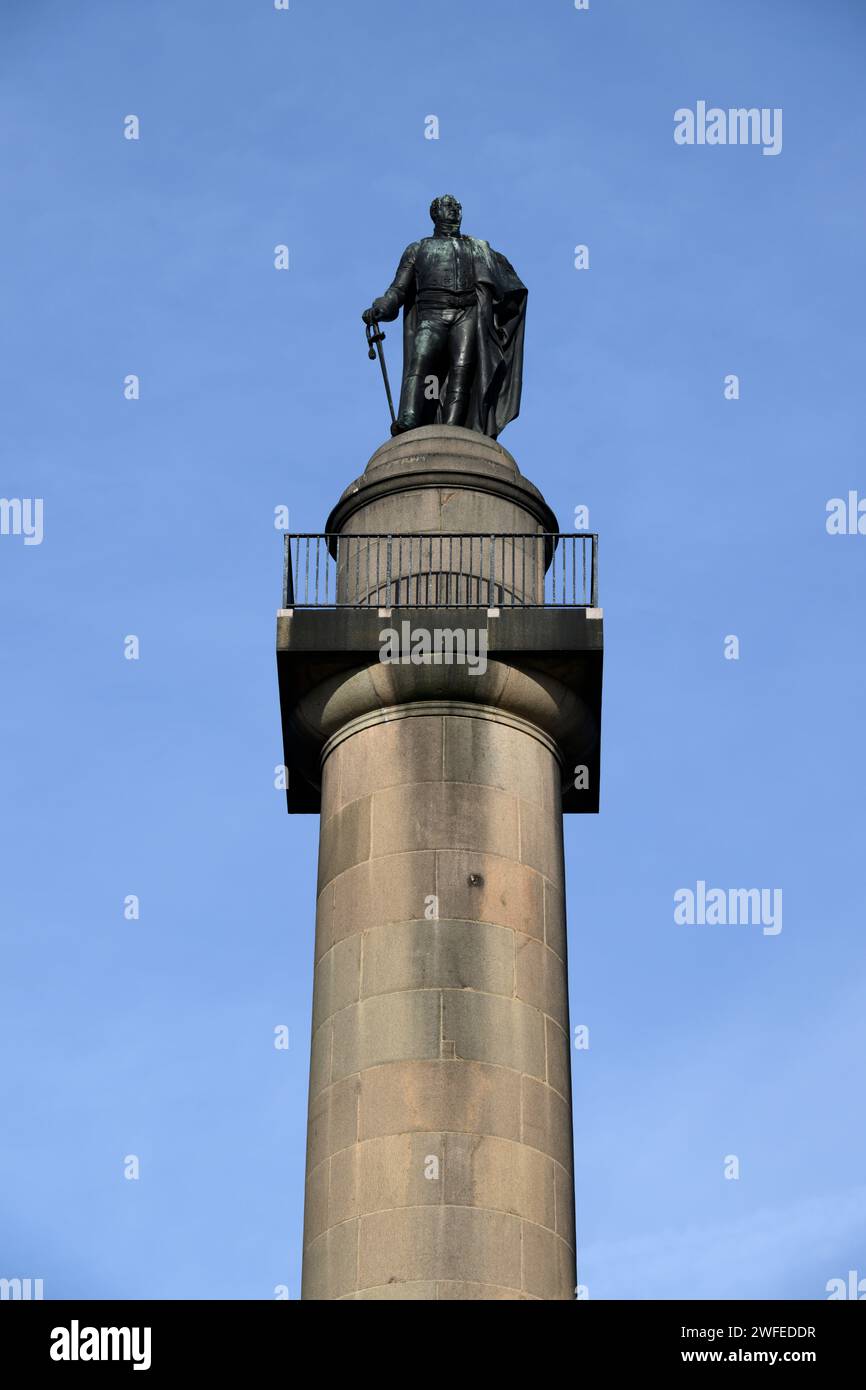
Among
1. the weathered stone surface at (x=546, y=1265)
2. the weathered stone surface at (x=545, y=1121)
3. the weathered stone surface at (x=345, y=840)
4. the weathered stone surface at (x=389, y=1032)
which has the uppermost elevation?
the weathered stone surface at (x=345, y=840)

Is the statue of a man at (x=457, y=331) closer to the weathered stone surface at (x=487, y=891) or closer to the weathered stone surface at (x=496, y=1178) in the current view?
the weathered stone surface at (x=487, y=891)

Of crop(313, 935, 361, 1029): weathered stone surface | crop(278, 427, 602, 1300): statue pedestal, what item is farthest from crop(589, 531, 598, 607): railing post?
crop(313, 935, 361, 1029): weathered stone surface

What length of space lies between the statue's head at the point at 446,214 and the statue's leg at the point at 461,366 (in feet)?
7.24

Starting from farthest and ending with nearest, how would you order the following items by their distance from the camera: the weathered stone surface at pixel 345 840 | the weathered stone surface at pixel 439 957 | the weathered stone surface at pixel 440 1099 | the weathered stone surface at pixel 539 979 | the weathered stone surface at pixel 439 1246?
the weathered stone surface at pixel 345 840
the weathered stone surface at pixel 539 979
the weathered stone surface at pixel 439 957
the weathered stone surface at pixel 440 1099
the weathered stone surface at pixel 439 1246

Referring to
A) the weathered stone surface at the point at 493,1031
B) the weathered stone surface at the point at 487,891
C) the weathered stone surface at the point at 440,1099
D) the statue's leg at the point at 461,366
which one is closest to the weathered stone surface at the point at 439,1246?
the weathered stone surface at the point at 440,1099

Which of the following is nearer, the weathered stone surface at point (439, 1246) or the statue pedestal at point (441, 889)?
the weathered stone surface at point (439, 1246)

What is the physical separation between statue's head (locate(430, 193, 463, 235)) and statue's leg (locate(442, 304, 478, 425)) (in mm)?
2208

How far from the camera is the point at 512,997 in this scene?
123 ft

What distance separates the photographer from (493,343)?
46719 millimetres

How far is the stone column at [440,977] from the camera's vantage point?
3538 centimetres

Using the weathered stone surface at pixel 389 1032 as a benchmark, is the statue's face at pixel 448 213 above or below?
above

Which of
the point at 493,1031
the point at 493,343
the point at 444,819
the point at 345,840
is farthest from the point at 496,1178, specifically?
the point at 493,343

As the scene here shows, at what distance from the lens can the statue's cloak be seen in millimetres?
46219
